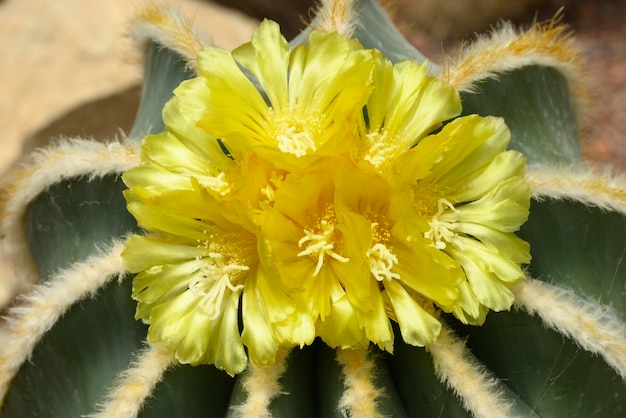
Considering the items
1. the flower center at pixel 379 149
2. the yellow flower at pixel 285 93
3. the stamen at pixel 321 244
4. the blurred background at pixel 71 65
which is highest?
the yellow flower at pixel 285 93

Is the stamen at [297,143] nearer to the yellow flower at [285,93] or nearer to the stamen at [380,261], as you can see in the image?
the yellow flower at [285,93]

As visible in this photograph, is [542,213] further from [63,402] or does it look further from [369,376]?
[63,402]

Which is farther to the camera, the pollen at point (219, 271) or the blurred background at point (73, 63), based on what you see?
the blurred background at point (73, 63)

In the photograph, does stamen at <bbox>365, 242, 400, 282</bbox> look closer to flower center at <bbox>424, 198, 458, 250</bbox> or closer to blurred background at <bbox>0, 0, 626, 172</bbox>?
flower center at <bbox>424, 198, 458, 250</bbox>

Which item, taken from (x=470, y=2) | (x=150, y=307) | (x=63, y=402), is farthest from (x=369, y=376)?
(x=470, y=2)

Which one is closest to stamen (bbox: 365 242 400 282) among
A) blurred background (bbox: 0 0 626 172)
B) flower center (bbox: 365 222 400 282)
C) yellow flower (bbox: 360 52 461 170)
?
flower center (bbox: 365 222 400 282)

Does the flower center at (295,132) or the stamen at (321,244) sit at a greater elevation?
the flower center at (295,132)

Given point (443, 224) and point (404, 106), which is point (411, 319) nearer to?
point (443, 224)

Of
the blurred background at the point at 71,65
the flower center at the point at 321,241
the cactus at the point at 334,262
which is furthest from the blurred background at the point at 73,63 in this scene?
the flower center at the point at 321,241
